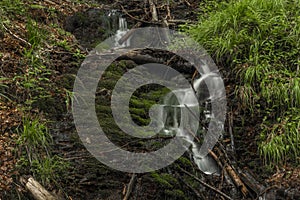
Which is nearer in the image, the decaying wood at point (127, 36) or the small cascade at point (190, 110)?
the small cascade at point (190, 110)

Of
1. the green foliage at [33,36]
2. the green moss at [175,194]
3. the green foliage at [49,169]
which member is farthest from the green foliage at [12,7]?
the green moss at [175,194]

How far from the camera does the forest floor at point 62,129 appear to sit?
3.52 m

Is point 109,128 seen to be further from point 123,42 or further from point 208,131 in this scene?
point 123,42

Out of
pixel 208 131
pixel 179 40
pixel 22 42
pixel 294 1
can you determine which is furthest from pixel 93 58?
pixel 294 1

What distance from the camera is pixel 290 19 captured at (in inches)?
211

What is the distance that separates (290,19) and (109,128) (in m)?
3.37

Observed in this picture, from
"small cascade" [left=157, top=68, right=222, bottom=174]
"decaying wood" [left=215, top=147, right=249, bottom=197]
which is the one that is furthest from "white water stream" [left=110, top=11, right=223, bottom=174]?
"decaying wood" [left=215, top=147, right=249, bottom=197]

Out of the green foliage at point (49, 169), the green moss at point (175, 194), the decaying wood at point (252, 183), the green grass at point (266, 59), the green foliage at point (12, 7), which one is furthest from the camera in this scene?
the green foliage at point (12, 7)

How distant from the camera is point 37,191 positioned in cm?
318

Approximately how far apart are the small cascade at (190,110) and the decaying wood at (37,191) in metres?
1.90

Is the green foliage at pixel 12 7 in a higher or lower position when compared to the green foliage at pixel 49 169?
higher

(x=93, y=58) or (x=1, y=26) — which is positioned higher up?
(x=1, y=26)

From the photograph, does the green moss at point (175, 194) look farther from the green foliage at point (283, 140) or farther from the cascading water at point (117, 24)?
the cascading water at point (117, 24)

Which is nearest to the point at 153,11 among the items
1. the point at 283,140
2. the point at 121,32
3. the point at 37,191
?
the point at 121,32
